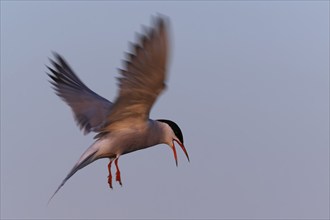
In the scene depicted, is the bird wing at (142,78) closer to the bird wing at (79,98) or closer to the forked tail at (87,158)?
the forked tail at (87,158)

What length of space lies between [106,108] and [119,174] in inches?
56.4

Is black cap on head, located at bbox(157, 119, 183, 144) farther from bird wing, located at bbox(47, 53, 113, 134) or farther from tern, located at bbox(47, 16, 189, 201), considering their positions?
bird wing, located at bbox(47, 53, 113, 134)

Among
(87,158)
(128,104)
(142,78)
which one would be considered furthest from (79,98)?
(142,78)

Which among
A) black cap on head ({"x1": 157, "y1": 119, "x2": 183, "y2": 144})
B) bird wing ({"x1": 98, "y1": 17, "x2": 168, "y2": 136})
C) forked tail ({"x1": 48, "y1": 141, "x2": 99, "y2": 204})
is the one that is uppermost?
bird wing ({"x1": 98, "y1": 17, "x2": 168, "y2": 136})

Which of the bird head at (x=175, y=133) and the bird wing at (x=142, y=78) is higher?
the bird wing at (x=142, y=78)

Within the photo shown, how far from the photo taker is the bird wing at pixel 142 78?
227 inches

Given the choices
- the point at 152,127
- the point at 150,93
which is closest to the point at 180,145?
the point at 152,127

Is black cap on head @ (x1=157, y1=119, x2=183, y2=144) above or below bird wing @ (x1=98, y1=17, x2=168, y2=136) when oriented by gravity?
below

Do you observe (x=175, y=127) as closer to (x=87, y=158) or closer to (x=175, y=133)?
(x=175, y=133)

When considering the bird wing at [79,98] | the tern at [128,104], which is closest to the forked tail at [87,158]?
the tern at [128,104]

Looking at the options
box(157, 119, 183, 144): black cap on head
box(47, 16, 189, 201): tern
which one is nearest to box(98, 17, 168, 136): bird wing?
box(47, 16, 189, 201): tern

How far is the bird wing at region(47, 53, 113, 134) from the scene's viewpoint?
9125 mm

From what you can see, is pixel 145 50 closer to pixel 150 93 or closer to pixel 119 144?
pixel 150 93

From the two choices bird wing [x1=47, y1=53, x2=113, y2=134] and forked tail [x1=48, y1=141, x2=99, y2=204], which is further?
bird wing [x1=47, y1=53, x2=113, y2=134]
